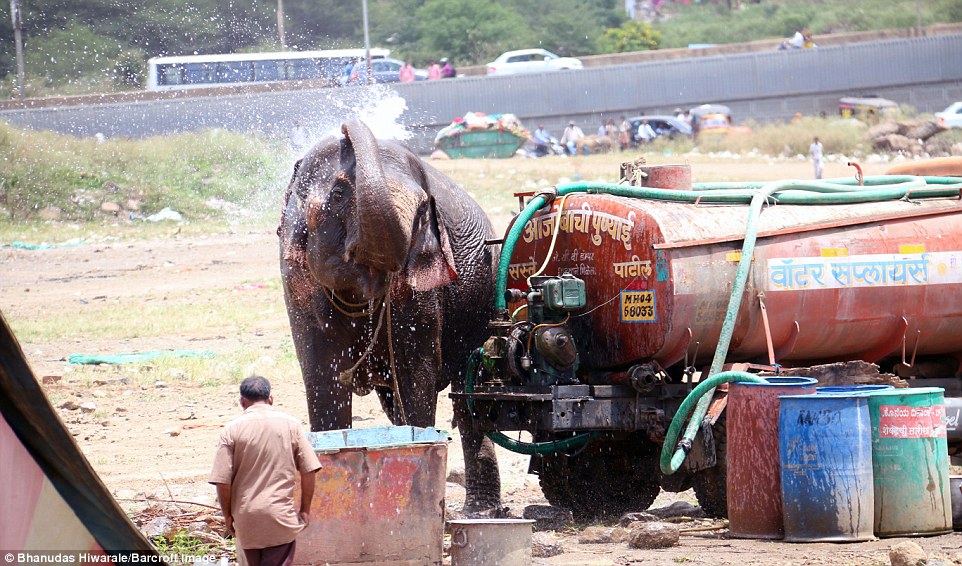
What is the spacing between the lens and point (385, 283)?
7.34m

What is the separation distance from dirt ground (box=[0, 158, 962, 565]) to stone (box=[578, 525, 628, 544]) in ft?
0.28

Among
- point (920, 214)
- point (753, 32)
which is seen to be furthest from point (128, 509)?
point (753, 32)

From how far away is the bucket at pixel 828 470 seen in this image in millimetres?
7055

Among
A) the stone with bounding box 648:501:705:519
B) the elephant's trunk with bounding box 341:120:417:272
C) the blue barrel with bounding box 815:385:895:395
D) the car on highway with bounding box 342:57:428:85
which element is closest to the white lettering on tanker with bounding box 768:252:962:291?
the blue barrel with bounding box 815:385:895:395

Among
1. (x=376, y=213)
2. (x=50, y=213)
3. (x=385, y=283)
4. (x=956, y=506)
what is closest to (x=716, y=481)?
(x=956, y=506)

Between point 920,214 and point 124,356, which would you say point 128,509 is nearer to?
point 920,214

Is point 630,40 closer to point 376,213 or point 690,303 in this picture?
point 690,303

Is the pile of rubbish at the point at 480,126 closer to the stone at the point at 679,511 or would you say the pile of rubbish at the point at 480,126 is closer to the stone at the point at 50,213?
the stone at the point at 50,213

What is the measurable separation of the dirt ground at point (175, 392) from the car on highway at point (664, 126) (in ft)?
50.0

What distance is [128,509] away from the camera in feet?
26.2

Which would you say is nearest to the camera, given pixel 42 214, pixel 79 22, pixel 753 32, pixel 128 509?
pixel 128 509

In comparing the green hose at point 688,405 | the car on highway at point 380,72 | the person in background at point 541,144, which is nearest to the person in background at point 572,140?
the person in background at point 541,144

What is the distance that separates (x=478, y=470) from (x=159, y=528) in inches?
88.6

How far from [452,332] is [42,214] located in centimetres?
1900
